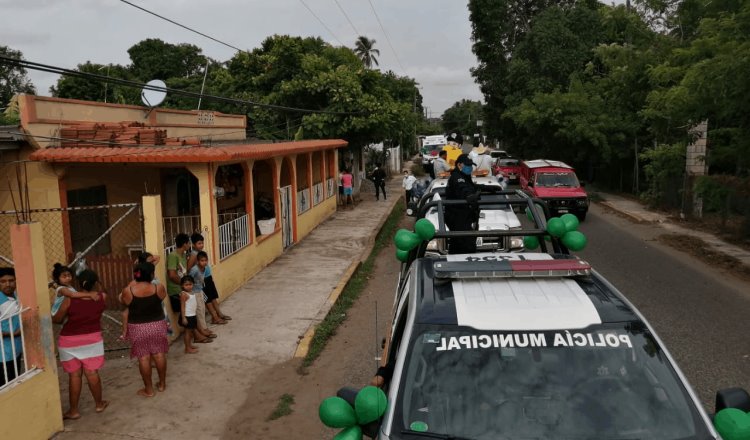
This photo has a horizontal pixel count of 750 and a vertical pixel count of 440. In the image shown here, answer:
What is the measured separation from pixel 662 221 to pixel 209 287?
50.1 ft

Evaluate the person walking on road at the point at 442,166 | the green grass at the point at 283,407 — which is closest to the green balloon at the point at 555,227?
the green grass at the point at 283,407

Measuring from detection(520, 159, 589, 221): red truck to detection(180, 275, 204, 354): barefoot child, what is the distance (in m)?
12.6

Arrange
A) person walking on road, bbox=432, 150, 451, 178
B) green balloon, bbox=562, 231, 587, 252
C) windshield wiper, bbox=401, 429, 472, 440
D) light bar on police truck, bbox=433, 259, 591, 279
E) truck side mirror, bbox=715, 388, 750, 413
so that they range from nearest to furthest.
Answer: windshield wiper, bbox=401, 429, 472, 440 < truck side mirror, bbox=715, 388, 750, 413 < light bar on police truck, bbox=433, 259, 591, 279 < green balloon, bbox=562, 231, 587, 252 < person walking on road, bbox=432, 150, 451, 178

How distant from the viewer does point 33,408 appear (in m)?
5.62

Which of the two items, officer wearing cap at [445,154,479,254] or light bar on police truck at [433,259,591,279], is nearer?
light bar on police truck at [433,259,591,279]

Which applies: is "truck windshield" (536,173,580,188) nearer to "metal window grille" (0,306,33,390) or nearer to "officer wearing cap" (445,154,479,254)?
"officer wearing cap" (445,154,479,254)

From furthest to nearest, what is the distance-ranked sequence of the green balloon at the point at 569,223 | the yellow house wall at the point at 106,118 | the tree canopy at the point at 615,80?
the tree canopy at the point at 615,80 → the yellow house wall at the point at 106,118 → the green balloon at the point at 569,223

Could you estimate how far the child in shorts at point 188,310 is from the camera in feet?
26.3

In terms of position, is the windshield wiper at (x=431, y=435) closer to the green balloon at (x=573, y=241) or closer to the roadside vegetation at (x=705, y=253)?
the green balloon at (x=573, y=241)

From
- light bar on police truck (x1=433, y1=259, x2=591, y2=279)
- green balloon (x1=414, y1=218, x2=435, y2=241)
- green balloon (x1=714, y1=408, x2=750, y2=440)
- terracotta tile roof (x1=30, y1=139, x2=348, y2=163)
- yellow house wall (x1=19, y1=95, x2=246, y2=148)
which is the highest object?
yellow house wall (x1=19, y1=95, x2=246, y2=148)

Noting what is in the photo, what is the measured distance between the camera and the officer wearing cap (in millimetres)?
6691

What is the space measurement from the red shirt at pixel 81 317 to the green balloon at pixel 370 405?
12.7 feet

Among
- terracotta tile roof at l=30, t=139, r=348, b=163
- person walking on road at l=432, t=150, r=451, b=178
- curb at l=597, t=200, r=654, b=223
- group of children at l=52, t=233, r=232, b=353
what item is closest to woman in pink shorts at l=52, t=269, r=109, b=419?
group of children at l=52, t=233, r=232, b=353

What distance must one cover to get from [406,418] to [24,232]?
13.6ft
